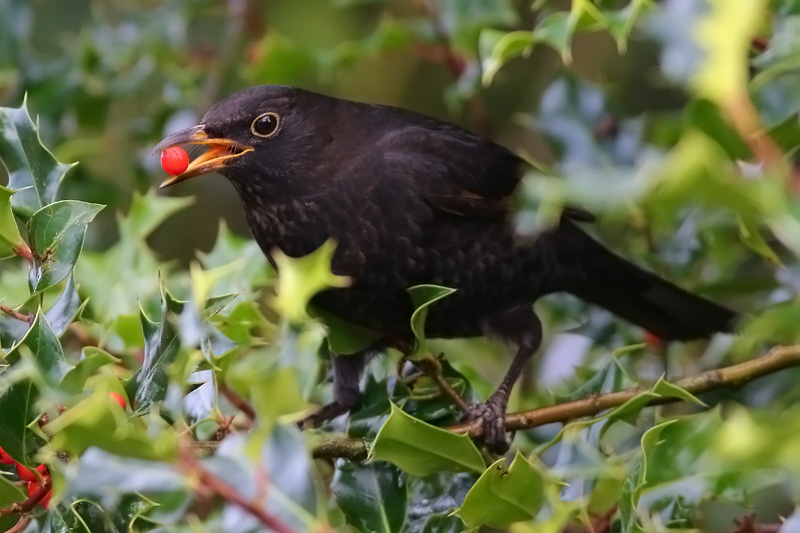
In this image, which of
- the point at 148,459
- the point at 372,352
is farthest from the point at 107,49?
the point at 148,459

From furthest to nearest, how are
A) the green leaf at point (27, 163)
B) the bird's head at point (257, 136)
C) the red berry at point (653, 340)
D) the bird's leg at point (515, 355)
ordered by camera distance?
the red berry at point (653, 340) → the bird's head at point (257, 136) → the bird's leg at point (515, 355) → the green leaf at point (27, 163)

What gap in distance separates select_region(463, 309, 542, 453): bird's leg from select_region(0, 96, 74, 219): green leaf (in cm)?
85

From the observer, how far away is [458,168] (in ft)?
7.30

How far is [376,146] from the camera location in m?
2.16

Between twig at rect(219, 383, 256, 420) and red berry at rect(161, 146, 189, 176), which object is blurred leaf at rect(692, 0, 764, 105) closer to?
twig at rect(219, 383, 256, 420)

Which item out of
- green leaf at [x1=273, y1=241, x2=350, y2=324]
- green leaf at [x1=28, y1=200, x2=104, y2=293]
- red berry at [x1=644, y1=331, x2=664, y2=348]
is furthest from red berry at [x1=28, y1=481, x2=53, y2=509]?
red berry at [x1=644, y1=331, x2=664, y2=348]

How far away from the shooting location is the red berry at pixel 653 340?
2479 millimetres

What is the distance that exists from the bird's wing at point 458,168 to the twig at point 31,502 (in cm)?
107

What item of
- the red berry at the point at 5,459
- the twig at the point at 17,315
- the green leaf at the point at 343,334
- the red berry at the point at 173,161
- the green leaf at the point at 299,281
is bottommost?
the green leaf at the point at 343,334

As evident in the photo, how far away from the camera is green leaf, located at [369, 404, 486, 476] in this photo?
4.22 ft

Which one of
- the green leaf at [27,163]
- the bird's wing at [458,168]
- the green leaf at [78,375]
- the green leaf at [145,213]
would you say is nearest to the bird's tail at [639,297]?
the bird's wing at [458,168]

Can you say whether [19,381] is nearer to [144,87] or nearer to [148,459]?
[148,459]

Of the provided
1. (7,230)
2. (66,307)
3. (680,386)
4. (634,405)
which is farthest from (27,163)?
(680,386)

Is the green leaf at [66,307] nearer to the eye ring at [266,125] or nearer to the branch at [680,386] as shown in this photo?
the branch at [680,386]
